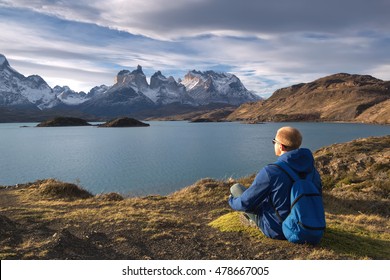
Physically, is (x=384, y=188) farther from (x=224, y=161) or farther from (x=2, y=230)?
(x=224, y=161)

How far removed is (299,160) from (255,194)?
1350mm

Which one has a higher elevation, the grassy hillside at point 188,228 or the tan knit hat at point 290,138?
the tan knit hat at point 290,138

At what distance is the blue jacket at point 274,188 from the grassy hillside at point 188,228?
3.73 feet

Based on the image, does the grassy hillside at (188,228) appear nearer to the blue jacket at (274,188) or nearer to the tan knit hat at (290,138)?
the blue jacket at (274,188)

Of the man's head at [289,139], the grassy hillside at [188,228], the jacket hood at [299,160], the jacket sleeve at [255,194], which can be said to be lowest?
the grassy hillside at [188,228]

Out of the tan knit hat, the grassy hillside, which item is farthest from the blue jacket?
the grassy hillside

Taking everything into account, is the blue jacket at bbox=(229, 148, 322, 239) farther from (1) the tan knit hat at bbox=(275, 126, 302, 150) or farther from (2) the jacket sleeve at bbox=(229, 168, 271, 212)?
(1) the tan knit hat at bbox=(275, 126, 302, 150)

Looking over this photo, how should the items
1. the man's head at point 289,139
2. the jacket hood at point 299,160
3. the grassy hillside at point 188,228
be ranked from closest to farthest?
the jacket hood at point 299,160
the man's head at point 289,139
the grassy hillside at point 188,228

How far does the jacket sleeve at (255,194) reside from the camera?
27.8 feet

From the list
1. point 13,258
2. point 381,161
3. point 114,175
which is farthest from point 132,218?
point 114,175

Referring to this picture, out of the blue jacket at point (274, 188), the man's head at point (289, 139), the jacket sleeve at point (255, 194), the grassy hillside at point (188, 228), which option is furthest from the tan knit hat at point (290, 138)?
the grassy hillside at point (188, 228)

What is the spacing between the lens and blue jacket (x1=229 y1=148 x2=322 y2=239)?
8289mm

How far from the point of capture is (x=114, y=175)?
169ft
